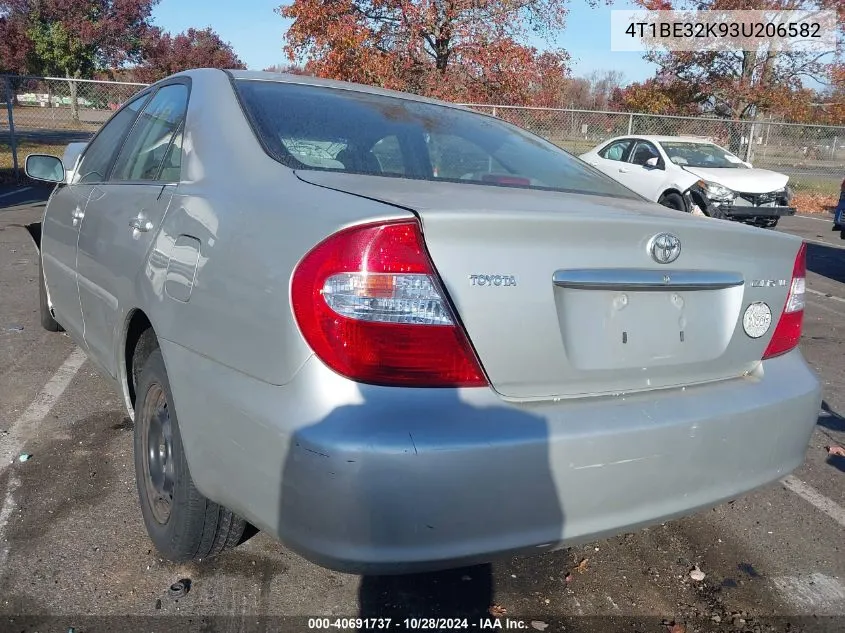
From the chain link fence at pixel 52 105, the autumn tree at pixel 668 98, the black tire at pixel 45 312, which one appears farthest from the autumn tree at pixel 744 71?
the black tire at pixel 45 312

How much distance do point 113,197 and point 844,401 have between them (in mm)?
4141

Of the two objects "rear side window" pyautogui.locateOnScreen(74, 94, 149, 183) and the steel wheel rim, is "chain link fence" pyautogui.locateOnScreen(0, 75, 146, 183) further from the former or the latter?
the steel wheel rim

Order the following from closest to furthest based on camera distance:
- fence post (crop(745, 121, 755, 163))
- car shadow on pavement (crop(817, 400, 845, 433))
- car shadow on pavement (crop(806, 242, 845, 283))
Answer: car shadow on pavement (crop(817, 400, 845, 433)), car shadow on pavement (crop(806, 242, 845, 283)), fence post (crop(745, 121, 755, 163))

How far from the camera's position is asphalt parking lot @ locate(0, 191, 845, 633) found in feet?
7.36

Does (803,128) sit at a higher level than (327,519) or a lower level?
higher

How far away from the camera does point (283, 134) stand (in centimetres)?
236

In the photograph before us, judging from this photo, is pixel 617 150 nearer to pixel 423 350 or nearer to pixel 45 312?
pixel 45 312

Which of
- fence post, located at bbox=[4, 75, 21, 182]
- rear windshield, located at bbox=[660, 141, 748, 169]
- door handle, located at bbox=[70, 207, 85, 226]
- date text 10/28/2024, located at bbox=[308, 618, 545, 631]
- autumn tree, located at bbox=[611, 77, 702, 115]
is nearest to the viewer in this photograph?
date text 10/28/2024, located at bbox=[308, 618, 545, 631]

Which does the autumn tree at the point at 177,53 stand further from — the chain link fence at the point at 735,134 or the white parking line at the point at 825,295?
the white parking line at the point at 825,295

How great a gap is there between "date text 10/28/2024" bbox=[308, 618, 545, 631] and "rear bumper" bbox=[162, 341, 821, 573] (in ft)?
1.70

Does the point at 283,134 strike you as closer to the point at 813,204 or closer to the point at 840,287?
the point at 840,287

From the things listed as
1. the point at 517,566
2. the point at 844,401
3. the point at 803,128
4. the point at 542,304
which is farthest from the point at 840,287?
the point at 803,128

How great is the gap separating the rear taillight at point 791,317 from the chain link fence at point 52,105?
1270 centimetres

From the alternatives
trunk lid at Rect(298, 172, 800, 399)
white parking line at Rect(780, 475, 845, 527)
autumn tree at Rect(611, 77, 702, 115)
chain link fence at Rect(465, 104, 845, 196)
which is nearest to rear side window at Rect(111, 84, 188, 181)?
trunk lid at Rect(298, 172, 800, 399)
